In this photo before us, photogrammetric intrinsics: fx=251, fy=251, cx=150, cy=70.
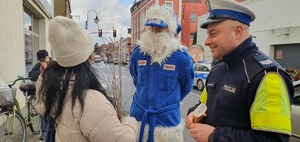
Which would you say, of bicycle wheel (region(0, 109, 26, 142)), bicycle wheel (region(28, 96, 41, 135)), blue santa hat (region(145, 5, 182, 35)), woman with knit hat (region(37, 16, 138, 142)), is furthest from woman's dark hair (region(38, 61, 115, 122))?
bicycle wheel (region(28, 96, 41, 135))

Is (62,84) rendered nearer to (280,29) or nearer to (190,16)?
(280,29)

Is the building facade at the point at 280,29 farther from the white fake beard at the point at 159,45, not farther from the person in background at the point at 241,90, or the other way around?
the person in background at the point at 241,90

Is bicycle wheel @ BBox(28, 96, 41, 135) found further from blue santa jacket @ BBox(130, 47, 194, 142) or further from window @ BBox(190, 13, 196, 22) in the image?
window @ BBox(190, 13, 196, 22)

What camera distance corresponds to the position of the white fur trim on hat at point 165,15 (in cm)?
258

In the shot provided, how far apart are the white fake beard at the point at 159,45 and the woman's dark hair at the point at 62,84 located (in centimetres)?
109

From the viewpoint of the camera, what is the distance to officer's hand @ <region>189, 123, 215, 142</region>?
4.50 ft

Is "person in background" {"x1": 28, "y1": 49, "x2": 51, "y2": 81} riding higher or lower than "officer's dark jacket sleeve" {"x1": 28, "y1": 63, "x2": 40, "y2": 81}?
higher

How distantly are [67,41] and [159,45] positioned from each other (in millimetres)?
1296

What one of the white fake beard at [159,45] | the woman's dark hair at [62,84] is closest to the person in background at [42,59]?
the white fake beard at [159,45]

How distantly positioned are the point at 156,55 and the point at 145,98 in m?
0.45

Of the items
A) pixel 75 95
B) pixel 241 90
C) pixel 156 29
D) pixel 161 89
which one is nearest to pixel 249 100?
pixel 241 90

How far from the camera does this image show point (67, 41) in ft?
4.62

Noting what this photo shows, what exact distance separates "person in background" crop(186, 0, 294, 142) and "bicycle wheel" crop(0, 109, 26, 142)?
3306 millimetres

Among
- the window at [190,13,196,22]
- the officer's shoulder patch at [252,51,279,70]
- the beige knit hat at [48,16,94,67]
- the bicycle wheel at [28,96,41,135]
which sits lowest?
the bicycle wheel at [28,96,41,135]
